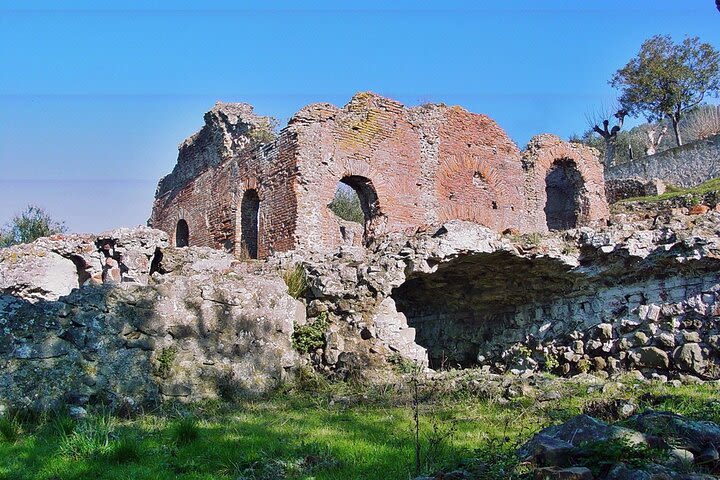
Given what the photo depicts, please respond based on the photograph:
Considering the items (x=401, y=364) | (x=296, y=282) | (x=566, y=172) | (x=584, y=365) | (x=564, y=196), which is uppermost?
(x=566, y=172)

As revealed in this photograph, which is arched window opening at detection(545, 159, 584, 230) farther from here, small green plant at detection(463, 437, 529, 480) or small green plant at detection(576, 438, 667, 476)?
small green plant at detection(576, 438, 667, 476)

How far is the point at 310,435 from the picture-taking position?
6.54m

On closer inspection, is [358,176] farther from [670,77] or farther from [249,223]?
[670,77]

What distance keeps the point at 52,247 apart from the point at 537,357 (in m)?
10.0

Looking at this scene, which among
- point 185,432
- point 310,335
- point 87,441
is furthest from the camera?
point 310,335

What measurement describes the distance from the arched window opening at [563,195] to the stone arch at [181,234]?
38.3ft

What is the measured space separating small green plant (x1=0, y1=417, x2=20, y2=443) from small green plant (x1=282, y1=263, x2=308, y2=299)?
4471mm

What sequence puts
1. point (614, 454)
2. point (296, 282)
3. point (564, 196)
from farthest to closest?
point (564, 196), point (296, 282), point (614, 454)

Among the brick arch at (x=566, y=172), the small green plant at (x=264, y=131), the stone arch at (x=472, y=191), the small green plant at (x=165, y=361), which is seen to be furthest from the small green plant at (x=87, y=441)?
the brick arch at (x=566, y=172)

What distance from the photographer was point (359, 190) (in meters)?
17.4

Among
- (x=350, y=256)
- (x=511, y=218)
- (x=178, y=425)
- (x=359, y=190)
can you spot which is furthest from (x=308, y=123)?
(x=178, y=425)

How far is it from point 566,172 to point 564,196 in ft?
6.19

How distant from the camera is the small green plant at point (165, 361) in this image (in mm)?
8391

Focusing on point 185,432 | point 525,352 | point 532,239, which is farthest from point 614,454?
Result: point 525,352
